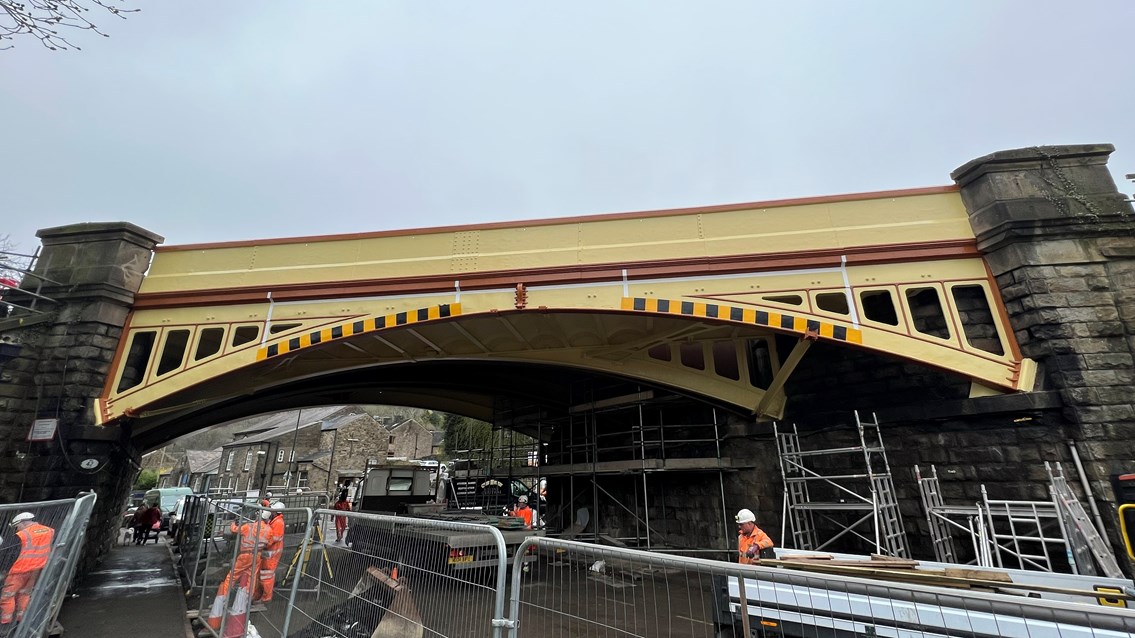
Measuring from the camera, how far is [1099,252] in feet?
23.7

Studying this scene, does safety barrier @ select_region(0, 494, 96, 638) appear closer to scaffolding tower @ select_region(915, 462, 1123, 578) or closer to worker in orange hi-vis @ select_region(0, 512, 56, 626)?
worker in orange hi-vis @ select_region(0, 512, 56, 626)

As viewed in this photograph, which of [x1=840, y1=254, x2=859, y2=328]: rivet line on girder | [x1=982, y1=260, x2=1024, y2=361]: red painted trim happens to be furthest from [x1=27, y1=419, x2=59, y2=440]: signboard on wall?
[x1=982, y1=260, x2=1024, y2=361]: red painted trim

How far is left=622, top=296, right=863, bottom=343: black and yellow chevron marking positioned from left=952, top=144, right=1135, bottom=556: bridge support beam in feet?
7.95

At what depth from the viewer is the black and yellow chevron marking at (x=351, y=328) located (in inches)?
358

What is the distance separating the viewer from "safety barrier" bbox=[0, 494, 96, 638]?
4.83 metres

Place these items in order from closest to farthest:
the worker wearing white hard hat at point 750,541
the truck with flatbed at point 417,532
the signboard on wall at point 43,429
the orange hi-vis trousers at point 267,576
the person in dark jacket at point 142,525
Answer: the truck with flatbed at point 417,532, the worker wearing white hard hat at point 750,541, the orange hi-vis trousers at point 267,576, the signboard on wall at point 43,429, the person in dark jacket at point 142,525

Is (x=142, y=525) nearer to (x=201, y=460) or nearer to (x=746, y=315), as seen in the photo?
(x=746, y=315)

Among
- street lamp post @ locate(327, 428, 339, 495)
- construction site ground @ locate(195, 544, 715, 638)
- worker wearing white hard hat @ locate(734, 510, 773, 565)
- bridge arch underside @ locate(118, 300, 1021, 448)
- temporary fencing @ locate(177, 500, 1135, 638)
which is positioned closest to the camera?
temporary fencing @ locate(177, 500, 1135, 638)

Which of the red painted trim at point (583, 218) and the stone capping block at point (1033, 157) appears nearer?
the stone capping block at point (1033, 157)

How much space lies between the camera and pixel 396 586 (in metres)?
4.15

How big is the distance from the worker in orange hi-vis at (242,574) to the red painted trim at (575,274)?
4.31 meters

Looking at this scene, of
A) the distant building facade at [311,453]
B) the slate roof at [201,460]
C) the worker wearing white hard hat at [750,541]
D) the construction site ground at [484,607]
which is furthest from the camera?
the slate roof at [201,460]

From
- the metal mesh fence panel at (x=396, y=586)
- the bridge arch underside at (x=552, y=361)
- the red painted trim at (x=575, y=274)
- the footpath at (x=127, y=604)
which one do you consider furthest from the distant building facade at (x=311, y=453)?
the metal mesh fence panel at (x=396, y=586)

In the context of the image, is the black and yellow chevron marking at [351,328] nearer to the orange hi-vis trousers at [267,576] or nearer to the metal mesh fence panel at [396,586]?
the orange hi-vis trousers at [267,576]
